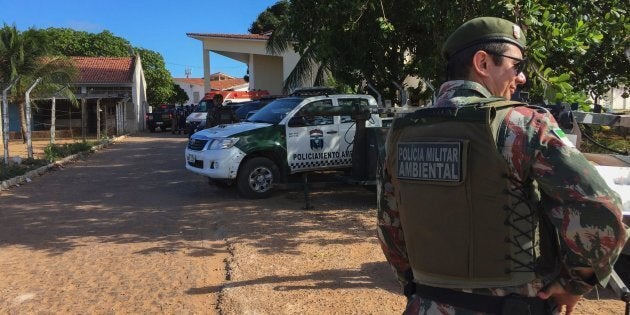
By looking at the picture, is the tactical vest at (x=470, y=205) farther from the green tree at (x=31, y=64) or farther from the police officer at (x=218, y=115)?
the green tree at (x=31, y=64)

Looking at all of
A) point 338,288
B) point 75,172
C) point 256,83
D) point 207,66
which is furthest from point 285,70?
point 338,288

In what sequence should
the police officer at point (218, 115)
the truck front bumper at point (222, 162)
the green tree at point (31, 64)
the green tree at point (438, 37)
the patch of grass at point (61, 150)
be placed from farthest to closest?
1. the green tree at point (31, 64)
2. the patch of grass at point (61, 150)
3. the police officer at point (218, 115)
4. the truck front bumper at point (222, 162)
5. the green tree at point (438, 37)

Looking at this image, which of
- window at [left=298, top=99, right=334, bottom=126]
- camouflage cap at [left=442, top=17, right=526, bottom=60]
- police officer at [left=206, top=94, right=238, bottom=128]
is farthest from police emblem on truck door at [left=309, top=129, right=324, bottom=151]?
camouflage cap at [left=442, top=17, right=526, bottom=60]

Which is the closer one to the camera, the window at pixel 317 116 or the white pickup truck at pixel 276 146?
the white pickup truck at pixel 276 146

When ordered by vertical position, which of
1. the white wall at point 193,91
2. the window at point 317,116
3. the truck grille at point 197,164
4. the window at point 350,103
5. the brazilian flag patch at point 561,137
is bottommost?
the truck grille at point 197,164

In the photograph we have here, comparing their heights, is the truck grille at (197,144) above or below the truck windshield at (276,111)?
below

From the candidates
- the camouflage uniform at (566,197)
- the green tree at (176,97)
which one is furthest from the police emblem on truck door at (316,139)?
the green tree at (176,97)

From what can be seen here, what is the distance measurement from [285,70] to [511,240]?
1080 inches

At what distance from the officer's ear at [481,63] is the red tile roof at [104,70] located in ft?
108

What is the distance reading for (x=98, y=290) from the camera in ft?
15.7

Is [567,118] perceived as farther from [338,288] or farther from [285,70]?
[285,70]

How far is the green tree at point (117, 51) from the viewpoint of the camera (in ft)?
156

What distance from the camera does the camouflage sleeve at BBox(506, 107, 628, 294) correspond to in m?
1.53

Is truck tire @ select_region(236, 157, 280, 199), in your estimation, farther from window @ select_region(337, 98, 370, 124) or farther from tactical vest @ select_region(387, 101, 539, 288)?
tactical vest @ select_region(387, 101, 539, 288)
